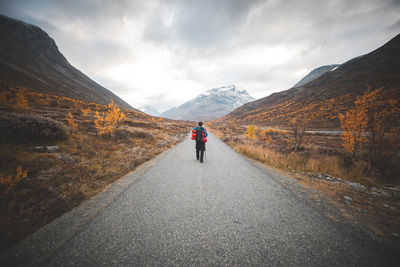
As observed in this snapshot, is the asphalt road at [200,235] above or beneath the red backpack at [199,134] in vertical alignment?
beneath

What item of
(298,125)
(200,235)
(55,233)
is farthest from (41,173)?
(298,125)

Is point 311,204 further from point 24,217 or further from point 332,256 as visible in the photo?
point 24,217

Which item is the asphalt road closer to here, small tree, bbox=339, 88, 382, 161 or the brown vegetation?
the brown vegetation

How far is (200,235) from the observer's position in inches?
93.2

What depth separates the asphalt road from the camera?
1.95 metres

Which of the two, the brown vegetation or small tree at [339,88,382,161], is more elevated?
small tree at [339,88,382,161]

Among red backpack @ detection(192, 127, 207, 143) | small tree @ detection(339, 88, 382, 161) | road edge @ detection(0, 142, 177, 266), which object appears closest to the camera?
road edge @ detection(0, 142, 177, 266)

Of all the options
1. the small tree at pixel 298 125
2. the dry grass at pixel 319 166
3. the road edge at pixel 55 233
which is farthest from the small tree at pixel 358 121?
the road edge at pixel 55 233

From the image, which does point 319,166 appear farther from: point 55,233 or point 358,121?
point 55,233

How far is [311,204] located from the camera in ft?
11.2

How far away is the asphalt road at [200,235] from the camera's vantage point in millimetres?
1949

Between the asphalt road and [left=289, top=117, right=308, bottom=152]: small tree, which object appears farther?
[left=289, top=117, right=308, bottom=152]: small tree

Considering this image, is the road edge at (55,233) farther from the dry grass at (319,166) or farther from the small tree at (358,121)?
the small tree at (358,121)

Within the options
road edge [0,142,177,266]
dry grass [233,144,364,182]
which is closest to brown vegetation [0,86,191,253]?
road edge [0,142,177,266]
